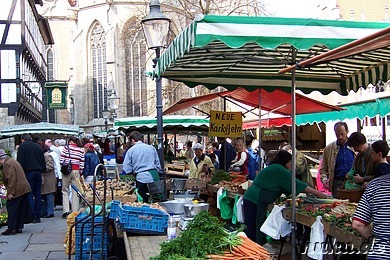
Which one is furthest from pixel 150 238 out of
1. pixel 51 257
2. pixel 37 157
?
pixel 37 157

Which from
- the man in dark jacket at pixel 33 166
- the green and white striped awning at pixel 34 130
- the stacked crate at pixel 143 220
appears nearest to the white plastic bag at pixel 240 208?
the stacked crate at pixel 143 220

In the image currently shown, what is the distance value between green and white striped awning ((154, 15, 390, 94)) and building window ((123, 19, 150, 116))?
47.3 metres

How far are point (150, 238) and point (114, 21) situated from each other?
51303 millimetres

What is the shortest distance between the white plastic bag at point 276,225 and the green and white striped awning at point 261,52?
1.74 m

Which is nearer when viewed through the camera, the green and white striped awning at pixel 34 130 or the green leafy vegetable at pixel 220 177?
the green leafy vegetable at pixel 220 177

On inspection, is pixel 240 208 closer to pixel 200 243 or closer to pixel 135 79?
pixel 200 243

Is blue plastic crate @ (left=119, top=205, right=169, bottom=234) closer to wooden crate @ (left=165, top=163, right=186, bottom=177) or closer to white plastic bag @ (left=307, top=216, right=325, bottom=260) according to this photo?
white plastic bag @ (left=307, top=216, right=325, bottom=260)

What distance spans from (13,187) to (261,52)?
6361 mm

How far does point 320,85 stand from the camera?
28.7 ft

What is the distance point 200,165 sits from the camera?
12.5m

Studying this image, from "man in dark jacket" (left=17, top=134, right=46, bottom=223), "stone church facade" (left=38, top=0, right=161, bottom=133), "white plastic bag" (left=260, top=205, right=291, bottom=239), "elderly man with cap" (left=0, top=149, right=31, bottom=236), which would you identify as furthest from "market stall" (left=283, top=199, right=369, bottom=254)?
"stone church facade" (left=38, top=0, right=161, bottom=133)

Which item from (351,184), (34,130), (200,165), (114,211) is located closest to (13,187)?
(200,165)

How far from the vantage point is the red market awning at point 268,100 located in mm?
10484

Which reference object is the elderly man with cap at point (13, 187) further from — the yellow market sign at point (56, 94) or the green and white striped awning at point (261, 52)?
the yellow market sign at point (56, 94)
